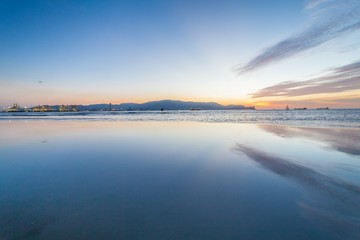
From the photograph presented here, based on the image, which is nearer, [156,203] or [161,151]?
[156,203]

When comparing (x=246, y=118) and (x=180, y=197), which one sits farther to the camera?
(x=246, y=118)

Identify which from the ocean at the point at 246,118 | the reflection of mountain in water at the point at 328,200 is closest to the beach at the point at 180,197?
the reflection of mountain in water at the point at 328,200

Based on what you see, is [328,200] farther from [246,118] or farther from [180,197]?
[246,118]

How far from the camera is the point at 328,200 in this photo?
17.1ft

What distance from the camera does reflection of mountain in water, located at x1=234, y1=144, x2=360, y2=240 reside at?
410cm

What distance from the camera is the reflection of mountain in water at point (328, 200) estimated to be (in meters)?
4.10

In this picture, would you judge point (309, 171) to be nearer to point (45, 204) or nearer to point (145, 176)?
point (145, 176)

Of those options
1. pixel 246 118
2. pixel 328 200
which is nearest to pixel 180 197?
pixel 328 200

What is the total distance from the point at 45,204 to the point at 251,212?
13.7 ft

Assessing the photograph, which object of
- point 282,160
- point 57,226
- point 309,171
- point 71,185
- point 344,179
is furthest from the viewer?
point 282,160

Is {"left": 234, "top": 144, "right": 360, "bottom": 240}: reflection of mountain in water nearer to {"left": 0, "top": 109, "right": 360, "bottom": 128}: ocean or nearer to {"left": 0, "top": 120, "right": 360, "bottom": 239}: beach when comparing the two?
{"left": 0, "top": 120, "right": 360, "bottom": 239}: beach

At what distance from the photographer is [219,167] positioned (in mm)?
8250

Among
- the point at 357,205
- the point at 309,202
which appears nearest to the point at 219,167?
the point at 309,202

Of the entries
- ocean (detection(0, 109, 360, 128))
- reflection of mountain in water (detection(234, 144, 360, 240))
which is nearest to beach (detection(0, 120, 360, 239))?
reflection of mountain in water (detection(234, 144, 360, 240))
